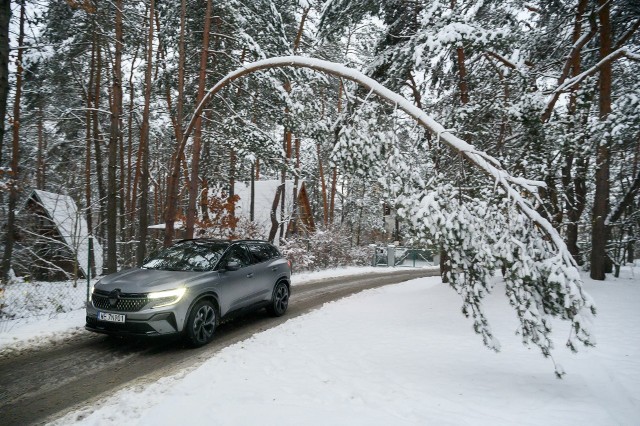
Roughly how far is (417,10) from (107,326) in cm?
1032

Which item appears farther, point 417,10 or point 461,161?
point 417,10

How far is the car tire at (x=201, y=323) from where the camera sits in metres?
5.72

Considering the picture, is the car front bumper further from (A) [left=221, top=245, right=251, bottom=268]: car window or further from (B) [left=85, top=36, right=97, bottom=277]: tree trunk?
(B) [left=85, top=36, right=97, bottom=277]: tree trunk

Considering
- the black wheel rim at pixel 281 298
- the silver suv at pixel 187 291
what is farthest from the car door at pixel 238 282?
the black wheel rim at pixel 281 298

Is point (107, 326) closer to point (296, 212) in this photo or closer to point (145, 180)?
point (145, 180)

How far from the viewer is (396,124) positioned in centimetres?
571

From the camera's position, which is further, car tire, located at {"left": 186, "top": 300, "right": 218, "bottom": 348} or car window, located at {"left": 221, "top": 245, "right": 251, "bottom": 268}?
car window, located at {"left": 221, "top": 245, "right": 251, "bottom": 268}

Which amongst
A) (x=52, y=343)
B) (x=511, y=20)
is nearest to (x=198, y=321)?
(x=52, y=343)

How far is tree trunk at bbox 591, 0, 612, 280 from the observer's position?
30.7ft

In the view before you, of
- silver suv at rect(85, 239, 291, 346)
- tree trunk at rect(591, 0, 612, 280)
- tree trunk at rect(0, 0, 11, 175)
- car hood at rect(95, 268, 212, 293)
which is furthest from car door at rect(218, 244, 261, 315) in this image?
tree trunk at rect(591, 0, 612, 280)

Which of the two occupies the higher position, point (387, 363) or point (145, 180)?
point (145, 180)

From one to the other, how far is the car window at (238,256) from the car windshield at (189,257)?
0.45 feet

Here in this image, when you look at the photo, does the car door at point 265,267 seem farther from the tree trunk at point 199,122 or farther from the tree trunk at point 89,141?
the tree trunk at point 89,141

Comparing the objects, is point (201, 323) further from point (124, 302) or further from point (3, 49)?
point (3, 49)
